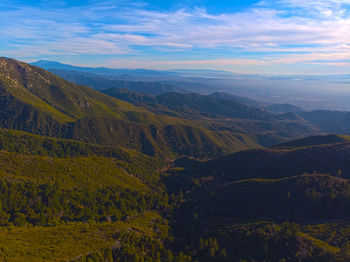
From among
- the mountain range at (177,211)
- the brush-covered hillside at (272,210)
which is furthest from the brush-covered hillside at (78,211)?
the brush-covered hillside at (272,210)

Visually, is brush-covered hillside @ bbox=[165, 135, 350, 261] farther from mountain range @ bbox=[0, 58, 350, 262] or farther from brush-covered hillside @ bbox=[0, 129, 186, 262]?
brush-covered hillside @ bbox=[0, 129, 186, 262]

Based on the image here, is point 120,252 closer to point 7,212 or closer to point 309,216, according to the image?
point 7,212

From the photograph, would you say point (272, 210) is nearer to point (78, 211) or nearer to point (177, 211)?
point (177, 211)

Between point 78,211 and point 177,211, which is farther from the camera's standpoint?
point 177,211

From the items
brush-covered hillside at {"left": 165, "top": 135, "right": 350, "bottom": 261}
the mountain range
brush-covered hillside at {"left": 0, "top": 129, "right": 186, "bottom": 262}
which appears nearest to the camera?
brush-covered hillside at {"left": 0, "top": 129, "right": 186, "bottom": 262}

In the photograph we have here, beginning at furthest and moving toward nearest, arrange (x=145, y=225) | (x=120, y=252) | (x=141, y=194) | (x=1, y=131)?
(x=1, y=131) → (x=141, y=194) → (x=145, y=225) → (x=120, y=252)

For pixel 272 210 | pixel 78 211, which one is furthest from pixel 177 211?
pixel 78 211

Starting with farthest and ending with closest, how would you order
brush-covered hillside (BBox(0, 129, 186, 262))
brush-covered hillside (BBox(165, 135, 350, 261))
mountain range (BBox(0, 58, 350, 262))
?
brush-covered hillside (BBox(165, 135, 350, 261)) → mountain range (BBox(0, 58, 350, 262)) → brush-covered hillside (BBox(0, 129, 186, 262))

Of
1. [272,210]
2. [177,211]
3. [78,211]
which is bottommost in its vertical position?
[177,211]

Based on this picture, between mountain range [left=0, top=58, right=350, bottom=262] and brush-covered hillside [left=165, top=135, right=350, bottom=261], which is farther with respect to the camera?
brush-covered hillside [left=165, top=135, right=350, bottom=261]

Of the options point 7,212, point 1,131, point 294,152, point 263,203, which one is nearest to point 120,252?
point 7,212

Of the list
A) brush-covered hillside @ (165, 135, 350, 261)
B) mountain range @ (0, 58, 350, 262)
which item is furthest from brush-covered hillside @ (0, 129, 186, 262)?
brush-covered hillside @ (165, 135, 350, 261)
